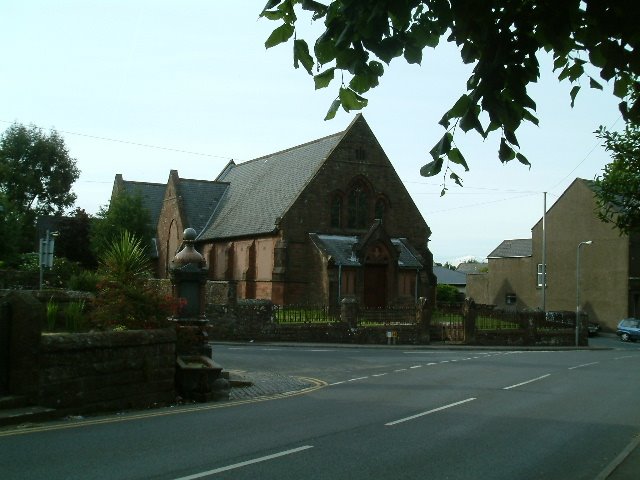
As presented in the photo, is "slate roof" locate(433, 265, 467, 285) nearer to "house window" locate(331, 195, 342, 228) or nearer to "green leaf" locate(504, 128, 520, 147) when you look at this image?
"house window" locate(331, 195, 342, 228)

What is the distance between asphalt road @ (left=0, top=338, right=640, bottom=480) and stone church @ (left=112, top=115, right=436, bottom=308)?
25.8 meters

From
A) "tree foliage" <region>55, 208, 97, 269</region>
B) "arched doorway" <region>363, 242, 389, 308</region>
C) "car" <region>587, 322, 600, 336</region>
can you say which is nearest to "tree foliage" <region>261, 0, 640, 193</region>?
"arched doorway" <region>363, 242, 389, 308</region>

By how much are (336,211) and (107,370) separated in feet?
114

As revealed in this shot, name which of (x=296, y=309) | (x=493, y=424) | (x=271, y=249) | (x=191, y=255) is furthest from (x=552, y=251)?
(x=493, y=424)

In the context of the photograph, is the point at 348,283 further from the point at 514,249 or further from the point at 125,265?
the point at 514,249

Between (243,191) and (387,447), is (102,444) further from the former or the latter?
(243,191)

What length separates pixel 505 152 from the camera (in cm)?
578

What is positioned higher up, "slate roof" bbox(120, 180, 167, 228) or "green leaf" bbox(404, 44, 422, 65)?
"slate roof" bbox(120, 180, 167, 228)

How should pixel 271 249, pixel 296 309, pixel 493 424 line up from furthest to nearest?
1. pixel 271 249
2. pixel 296 309
3. pixel 493 424

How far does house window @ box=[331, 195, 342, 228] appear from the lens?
152 ft

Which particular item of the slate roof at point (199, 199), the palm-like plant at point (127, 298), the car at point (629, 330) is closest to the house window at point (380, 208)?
the slate roof at point (199, 199)

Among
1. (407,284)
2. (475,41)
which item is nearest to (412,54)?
(475,41)

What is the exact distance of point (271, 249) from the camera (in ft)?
149

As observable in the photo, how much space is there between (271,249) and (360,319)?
10.3 meters
